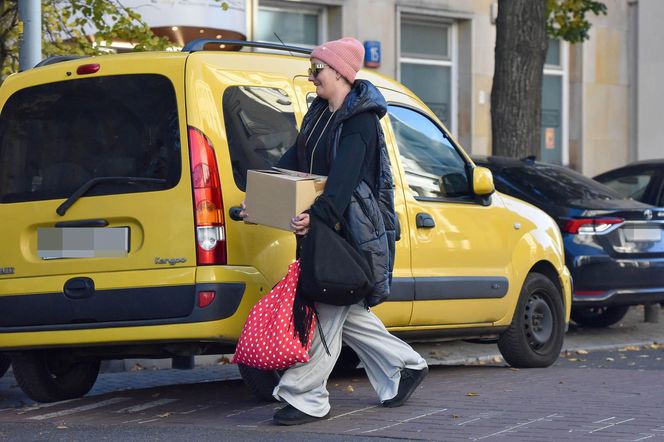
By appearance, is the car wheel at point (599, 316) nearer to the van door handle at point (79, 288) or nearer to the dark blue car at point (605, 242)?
the dark blue car at point (605, 242)

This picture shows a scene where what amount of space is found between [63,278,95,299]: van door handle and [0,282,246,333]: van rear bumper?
2 centimetres

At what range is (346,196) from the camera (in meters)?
6.77

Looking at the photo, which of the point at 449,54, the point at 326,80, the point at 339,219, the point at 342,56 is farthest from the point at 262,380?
the point at 449,54

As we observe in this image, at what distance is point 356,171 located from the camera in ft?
22.4

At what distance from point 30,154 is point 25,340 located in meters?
1.01

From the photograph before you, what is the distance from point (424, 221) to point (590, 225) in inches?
152

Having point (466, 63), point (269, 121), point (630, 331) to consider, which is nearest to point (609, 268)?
point (630, 331)

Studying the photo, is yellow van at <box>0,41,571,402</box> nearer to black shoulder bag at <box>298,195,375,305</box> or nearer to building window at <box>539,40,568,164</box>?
black shoulder bag at <box>298,195,375,305</box>

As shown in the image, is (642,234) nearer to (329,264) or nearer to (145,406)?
(145,406)

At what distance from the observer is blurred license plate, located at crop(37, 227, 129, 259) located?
745 cm

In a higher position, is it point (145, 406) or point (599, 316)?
point (145, 406)

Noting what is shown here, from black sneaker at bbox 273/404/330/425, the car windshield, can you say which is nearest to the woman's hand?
black sneaker at bbox 273/404/330/425

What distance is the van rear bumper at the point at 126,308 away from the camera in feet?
23.8

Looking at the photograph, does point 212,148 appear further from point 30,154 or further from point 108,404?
point 108,404
